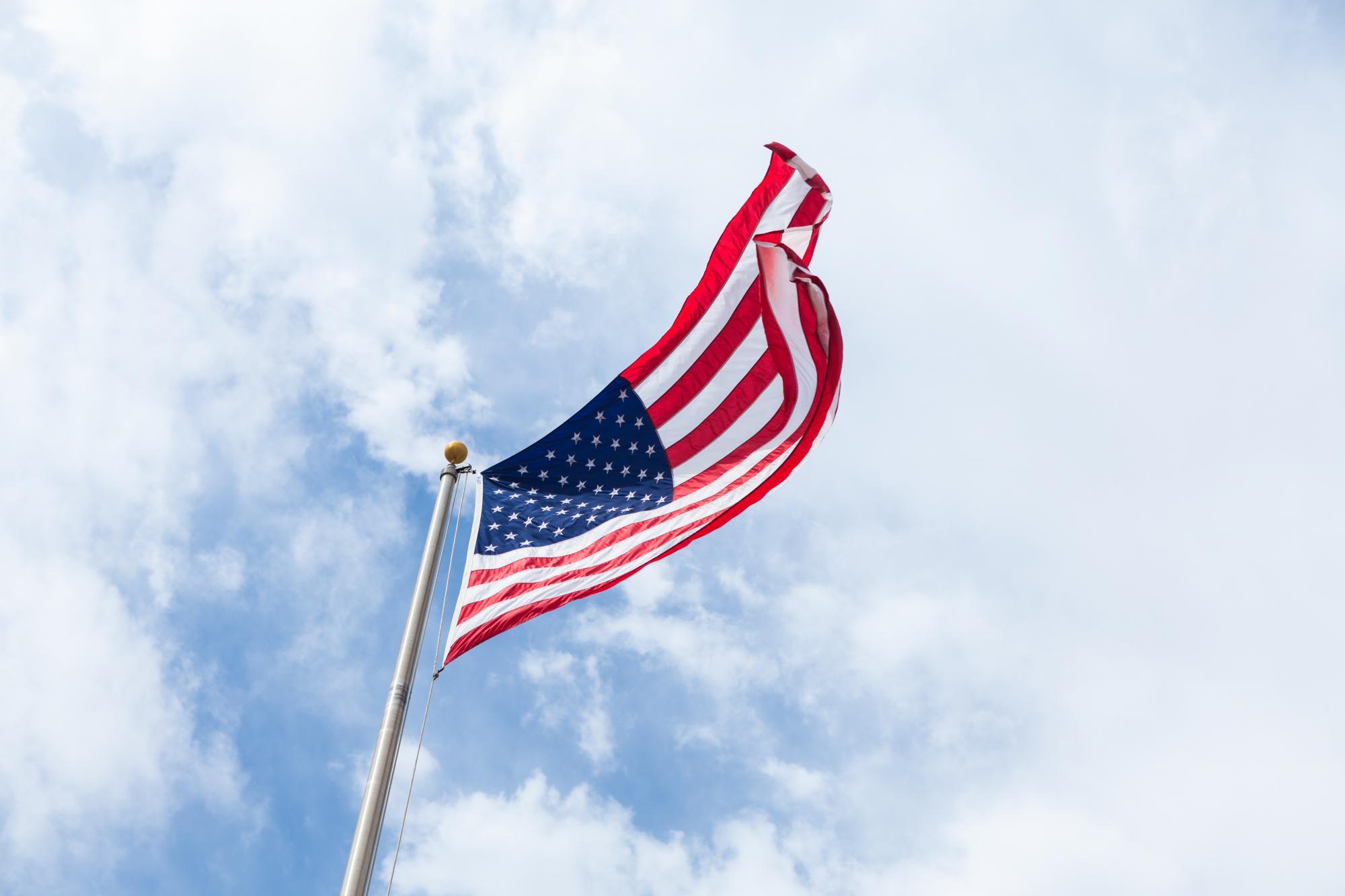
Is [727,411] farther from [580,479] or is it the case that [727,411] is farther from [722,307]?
[580,479]

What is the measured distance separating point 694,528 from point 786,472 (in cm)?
175

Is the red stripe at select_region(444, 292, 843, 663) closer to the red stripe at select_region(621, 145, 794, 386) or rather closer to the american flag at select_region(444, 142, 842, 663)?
the american flag at select_region(444, 142, 842, 663)

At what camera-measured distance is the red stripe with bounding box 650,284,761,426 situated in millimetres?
14062

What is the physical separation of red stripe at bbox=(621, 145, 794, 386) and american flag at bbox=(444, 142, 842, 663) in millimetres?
19

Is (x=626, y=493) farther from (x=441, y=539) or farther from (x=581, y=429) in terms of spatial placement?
(x=441, y=539)

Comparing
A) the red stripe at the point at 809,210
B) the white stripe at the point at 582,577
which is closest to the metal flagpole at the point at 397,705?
the white stripe at the point at 582,577

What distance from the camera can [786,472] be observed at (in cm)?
1393

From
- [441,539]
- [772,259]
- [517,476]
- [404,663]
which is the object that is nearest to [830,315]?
[772,259]

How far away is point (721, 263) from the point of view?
586 inches

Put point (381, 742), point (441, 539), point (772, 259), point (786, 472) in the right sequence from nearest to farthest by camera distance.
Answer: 1. point (381, 742)
2. point (441, 539)
3. point (786, 472)
4. point (772, 259)

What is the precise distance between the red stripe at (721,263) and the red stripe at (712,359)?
36 cm

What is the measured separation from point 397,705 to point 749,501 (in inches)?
212

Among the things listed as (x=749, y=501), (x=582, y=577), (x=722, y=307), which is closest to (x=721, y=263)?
(x=722, y=307)

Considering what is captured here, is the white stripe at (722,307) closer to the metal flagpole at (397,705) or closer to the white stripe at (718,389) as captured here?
the white stripe at (718,389)
